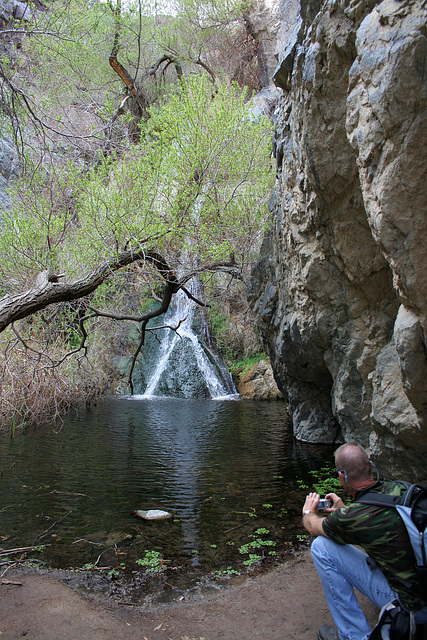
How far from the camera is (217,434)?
946 centimetres

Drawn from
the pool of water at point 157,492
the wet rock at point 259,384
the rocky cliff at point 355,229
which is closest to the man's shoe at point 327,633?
the pool of water at point 157,492

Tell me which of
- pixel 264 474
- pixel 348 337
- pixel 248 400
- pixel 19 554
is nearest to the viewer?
pixel 19 554

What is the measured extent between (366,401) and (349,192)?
9.08 ft

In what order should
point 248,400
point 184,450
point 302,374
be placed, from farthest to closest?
point 248,400 → point 302,374 → point 184,450

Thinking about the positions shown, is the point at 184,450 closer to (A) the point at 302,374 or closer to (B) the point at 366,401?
A: (A) the point at 302,374

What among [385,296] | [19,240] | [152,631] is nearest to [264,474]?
[385,296]

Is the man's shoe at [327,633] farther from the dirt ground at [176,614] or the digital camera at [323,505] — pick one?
the digital camera at [323,505]

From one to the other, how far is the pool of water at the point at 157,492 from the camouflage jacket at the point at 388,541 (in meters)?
2.14

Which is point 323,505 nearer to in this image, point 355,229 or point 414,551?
point 414,551

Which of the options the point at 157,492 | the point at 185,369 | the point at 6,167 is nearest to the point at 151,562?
the point at 157,492

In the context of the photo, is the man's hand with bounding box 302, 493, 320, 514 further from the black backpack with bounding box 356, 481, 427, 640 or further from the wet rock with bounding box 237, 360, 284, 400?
the wet rock with bounding box 237, 360, 284, 400

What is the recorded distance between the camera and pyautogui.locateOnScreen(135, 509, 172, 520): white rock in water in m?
4.91

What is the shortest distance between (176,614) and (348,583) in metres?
1.34

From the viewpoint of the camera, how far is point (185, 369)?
55.4 feet
